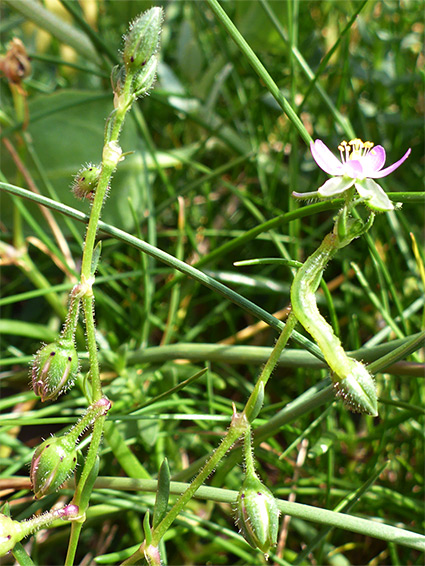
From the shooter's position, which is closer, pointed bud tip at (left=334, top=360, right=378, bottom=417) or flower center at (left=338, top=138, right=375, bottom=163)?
pointed bud tip at (left=334, top=360, right=378, bottom=417)

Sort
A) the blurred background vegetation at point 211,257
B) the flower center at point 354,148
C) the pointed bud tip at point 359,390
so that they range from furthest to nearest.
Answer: the blurred background vegetation at point 211,257, the flower center at point 354,148, the pointed bud tip at point 359,390

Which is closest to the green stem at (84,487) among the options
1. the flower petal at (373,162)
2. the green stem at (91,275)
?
the green stem at (91,275)

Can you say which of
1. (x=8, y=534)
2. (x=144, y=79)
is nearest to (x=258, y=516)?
(x=8, y=534)

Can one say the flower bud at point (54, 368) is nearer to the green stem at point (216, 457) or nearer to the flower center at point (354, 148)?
the green stem at point (216, 457)

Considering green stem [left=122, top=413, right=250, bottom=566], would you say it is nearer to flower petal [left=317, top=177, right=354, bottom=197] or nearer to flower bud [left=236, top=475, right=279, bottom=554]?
flower bud [left=236, top=475, right=279, bottom=554]

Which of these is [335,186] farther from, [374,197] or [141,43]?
[141,43]

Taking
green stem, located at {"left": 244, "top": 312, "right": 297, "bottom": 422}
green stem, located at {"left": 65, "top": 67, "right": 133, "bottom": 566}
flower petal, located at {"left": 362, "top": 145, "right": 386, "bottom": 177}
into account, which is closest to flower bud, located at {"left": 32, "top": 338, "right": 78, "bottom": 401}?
green stem, located at {"left": 65, "top": 67, "right": 133, "bottom": 566}

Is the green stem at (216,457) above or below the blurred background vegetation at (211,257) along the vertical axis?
below
